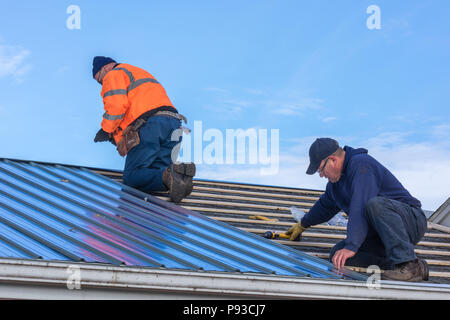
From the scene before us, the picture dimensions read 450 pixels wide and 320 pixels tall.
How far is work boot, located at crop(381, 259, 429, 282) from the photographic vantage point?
5.41 meters

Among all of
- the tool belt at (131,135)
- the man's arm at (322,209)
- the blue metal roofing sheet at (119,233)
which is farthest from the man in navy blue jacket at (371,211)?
the tool belt at (131,135)

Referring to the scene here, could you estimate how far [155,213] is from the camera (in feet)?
21.2

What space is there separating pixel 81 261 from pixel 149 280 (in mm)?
467

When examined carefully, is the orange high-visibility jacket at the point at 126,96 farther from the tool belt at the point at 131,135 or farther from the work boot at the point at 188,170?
the work boot at the point at 188,170

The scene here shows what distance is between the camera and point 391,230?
5484 millimetres

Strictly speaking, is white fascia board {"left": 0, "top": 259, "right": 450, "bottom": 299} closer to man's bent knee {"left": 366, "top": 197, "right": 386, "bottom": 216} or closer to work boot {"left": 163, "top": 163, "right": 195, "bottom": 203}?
man's bent knee {"left": 366, "top": 197, "right": 386, "bottom": 216}

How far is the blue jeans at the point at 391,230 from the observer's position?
547 cm

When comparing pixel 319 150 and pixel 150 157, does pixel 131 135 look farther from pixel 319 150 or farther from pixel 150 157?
pixel 319 150

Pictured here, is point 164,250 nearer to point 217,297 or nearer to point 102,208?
point 217,297

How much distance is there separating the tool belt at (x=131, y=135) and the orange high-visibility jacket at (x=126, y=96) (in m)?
0.07

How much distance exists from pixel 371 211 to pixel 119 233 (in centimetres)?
222

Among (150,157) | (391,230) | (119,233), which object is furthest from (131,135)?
(391,230)
